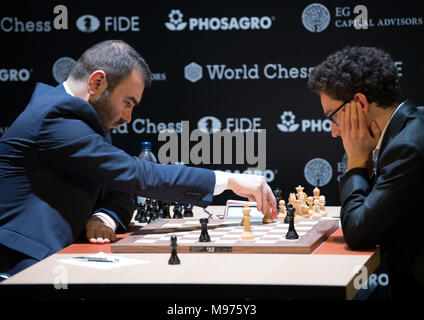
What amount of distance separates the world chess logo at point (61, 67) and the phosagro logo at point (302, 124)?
1.75 metres

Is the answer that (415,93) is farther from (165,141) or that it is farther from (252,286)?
(252,286)

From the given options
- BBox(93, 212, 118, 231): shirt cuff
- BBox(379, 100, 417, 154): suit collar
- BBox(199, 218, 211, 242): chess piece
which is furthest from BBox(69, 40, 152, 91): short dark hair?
BBox(379, 100, 417, 154): suit collar

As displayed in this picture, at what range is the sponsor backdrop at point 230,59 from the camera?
15.0 feet

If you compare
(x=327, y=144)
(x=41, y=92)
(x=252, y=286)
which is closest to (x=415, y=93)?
(x=327, y=144)

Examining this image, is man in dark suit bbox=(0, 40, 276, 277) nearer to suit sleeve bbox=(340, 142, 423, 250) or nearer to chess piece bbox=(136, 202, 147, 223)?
chess piece bbox=(136, 202, 147, 223)

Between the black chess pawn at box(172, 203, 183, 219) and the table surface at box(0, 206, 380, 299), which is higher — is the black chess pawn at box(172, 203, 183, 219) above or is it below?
below

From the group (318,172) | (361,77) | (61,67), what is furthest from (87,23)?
(361,77)

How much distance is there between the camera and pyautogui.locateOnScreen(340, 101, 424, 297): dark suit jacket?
201 cm

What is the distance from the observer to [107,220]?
2.48 meters

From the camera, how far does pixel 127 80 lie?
257cm

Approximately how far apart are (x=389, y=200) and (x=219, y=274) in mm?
681

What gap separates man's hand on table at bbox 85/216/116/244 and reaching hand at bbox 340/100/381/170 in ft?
3.26

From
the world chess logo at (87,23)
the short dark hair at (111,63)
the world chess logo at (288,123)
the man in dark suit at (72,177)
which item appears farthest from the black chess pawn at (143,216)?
the world chess logo at (87,23)

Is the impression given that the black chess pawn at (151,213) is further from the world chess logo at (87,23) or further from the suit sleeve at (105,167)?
the world chess logo at (87,23)
